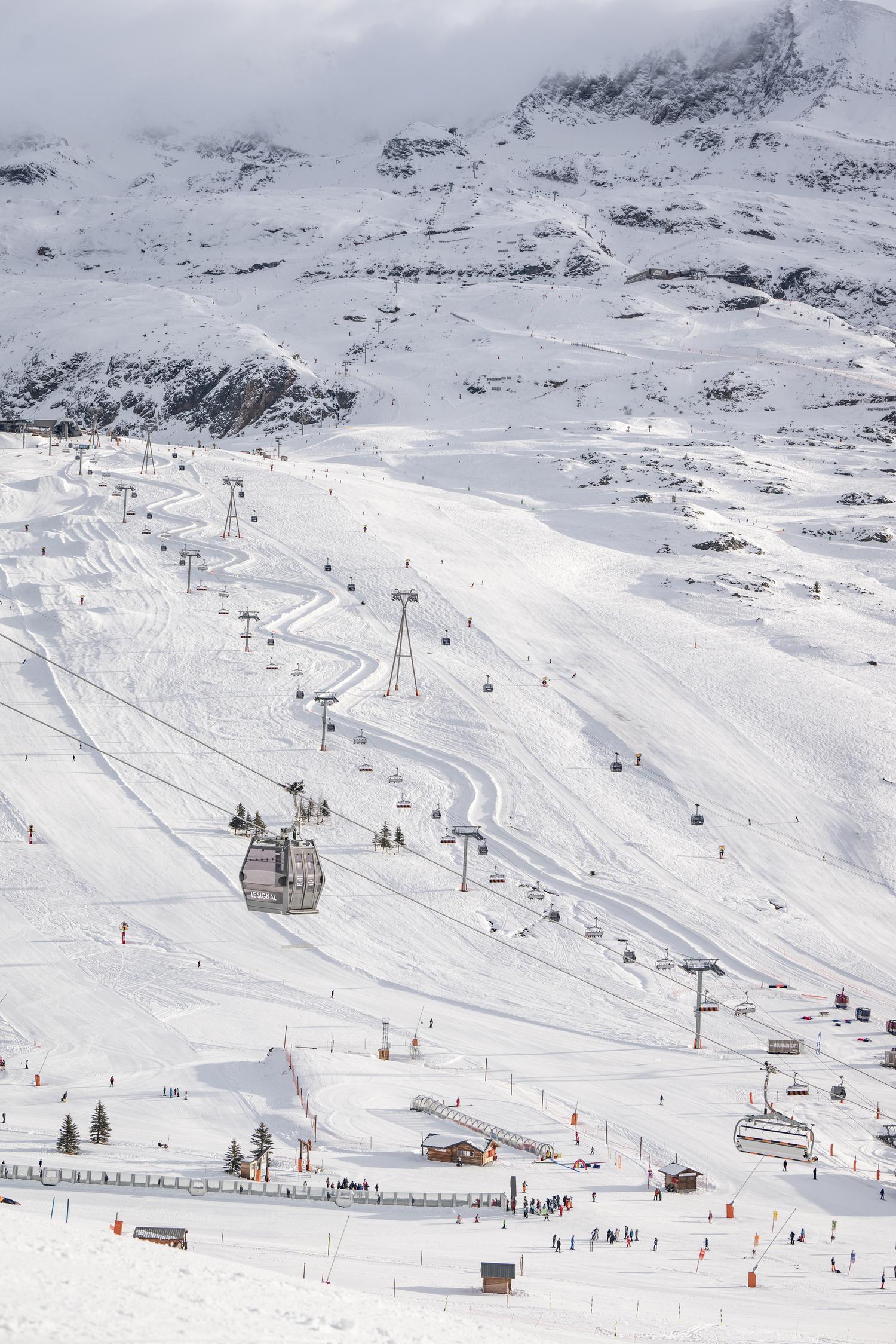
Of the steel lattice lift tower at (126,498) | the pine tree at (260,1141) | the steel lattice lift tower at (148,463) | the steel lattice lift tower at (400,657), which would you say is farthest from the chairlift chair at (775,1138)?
the steel lattice lift tower at (148,463)

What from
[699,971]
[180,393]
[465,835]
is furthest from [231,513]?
[180,393]

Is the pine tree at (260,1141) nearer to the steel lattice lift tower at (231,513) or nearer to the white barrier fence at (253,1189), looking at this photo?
the white barrier fence at (253,1189)

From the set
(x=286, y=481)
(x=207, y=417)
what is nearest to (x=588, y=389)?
(x=207, y=417)

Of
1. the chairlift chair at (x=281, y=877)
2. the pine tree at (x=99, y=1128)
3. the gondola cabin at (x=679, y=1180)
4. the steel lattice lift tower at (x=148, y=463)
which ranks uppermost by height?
the chairlift chair at (x=281, y=877)

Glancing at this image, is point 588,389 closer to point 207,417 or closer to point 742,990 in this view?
point 207,417

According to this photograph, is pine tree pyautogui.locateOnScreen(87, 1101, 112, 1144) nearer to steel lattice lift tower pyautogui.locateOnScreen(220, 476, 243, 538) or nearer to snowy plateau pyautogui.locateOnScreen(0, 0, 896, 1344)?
snowy plateau pyautogui.locateOnScreen(0, 0, 896, 1344)

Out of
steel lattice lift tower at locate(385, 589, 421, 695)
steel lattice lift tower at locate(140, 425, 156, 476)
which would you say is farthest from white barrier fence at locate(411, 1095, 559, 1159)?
steel lattice lift tower at locate(140, 425, 156, 476)

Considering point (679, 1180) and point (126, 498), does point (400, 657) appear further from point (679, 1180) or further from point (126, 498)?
point (679, 1180)
